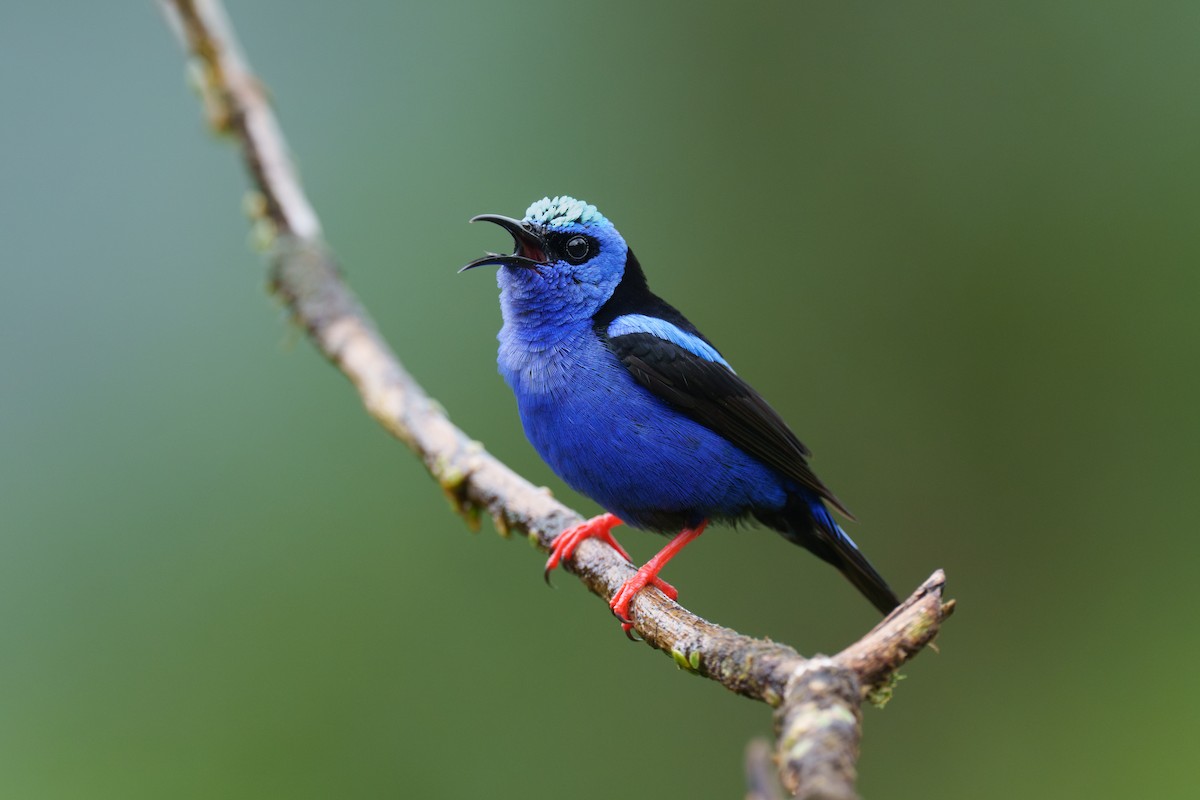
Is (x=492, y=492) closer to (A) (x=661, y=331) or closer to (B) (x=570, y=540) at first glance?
(B) (x=570, y=540)

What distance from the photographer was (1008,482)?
6.69 metres

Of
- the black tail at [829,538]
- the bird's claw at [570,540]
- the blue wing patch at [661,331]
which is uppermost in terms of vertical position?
the blue wing patch at [661,331]

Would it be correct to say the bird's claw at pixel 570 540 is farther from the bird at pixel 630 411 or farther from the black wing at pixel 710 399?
the black wing at pixel 710 399

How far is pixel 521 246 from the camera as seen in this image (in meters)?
4.26

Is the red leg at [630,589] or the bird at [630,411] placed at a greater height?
the bird at [630,411]

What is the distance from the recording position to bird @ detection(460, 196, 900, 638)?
3889 mm

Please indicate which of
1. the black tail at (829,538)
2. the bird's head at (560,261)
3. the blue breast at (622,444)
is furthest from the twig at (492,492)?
the black tail at (829,538)

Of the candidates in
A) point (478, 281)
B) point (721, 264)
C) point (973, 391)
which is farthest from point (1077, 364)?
point (478, 281)

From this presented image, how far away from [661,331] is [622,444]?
19.3 inches

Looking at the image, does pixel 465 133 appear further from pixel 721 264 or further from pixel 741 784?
pixel 741 784

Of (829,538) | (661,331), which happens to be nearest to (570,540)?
(661,331)

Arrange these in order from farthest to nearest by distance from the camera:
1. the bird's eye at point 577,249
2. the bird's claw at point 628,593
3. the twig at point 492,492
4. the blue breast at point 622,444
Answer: the bird's eye at point 577,249, the blue breast at point 622,444, the bird's claw at point 628,593, the twig at point 492,492

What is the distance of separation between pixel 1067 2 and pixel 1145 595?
386cm

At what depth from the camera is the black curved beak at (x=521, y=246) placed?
161 inches
